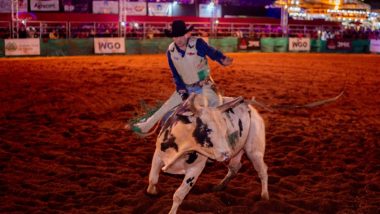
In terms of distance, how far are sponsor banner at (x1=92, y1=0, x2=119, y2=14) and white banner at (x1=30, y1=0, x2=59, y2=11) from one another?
318 centimetres

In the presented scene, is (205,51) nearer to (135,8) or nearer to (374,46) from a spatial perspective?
(374,46)

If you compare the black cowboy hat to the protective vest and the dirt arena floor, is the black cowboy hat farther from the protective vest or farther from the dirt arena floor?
the dirt arena floor

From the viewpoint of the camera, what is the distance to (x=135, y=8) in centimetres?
4244

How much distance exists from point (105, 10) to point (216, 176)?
36.9 meters

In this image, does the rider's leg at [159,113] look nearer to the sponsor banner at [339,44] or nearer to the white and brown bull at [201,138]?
the white and brown bull at [201,138]

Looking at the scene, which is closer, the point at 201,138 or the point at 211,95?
the point at 201,138

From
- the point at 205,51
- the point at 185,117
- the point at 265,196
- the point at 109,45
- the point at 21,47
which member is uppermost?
the point at 205,51

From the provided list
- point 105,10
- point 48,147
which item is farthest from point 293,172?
point 105,10

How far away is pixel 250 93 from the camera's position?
13484mm

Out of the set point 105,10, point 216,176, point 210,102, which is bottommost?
point 216,176

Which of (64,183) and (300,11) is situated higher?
(300,11)

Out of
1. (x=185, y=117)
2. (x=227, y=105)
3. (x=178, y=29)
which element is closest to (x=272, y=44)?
(x=178, y=29)

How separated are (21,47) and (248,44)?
14981 millimetres

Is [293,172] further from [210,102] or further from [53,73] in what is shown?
[53,73]
